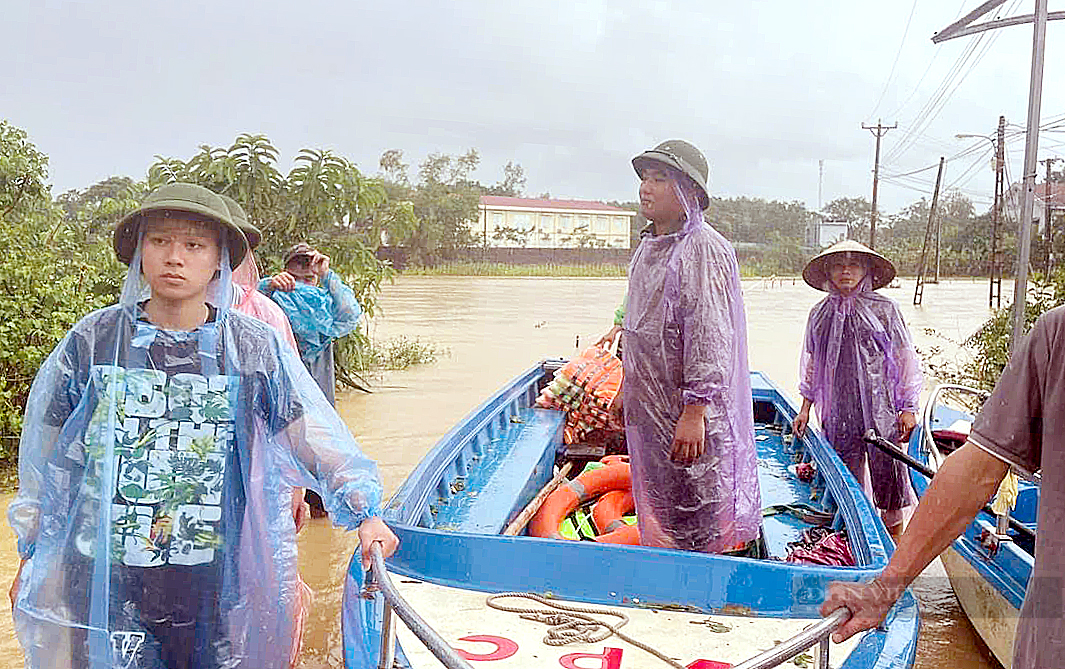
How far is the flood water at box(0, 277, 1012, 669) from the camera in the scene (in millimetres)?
5059

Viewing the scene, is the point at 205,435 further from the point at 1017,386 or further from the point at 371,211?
the point at 371,211

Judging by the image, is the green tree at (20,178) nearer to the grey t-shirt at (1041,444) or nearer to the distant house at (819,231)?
the grey t-shirt at (1041,444)

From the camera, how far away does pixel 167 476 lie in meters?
2.20

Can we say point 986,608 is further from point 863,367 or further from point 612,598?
point 612,598

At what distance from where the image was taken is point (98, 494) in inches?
85.0

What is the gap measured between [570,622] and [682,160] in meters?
1.63

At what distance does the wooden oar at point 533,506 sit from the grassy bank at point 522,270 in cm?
3204

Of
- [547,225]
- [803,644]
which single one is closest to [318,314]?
[803,644]

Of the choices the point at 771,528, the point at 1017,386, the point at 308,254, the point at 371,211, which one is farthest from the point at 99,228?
the point at 1017,386

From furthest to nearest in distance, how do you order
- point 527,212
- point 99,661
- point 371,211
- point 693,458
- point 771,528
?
1. point 527,212
2. point 371,211
3. point 771,528
4. point 693,458
5. point 99,661

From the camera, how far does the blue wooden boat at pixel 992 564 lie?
388 centimetres

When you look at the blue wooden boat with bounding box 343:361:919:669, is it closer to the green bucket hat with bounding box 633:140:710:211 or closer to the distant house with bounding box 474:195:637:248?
the green bucket hat with bounding box 633:140:710:211

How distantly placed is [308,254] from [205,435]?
3664 millimetres

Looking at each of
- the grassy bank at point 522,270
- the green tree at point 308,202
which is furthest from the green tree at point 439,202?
the green tree at point 308,202
